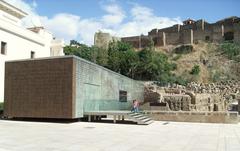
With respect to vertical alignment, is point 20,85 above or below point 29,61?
below

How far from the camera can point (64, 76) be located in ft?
71.6

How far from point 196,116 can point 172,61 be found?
60.6 meters

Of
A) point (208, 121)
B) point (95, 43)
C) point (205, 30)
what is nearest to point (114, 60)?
point (95, 43)

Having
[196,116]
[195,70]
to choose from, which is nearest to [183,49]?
[195,70]

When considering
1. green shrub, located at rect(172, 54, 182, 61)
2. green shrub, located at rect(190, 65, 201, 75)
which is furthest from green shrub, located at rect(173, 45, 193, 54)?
green shrub, located at rect(190, 65, 201, 75)

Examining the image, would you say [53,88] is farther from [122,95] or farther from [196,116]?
[196,116]

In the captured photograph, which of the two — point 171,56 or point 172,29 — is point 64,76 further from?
point 172,29

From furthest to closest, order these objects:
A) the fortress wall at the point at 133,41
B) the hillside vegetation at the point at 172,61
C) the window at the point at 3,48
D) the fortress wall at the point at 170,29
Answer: the fortress wall at the point at 133,41
the fortress wall at the point at 170,29
the hillside vegetation at the point at 172,61
the window at the point at 3,48

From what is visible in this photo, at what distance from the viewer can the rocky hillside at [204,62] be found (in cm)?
7406

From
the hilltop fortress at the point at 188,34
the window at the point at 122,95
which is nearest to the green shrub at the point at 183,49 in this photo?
the hilltop fortress at the point at 188,34

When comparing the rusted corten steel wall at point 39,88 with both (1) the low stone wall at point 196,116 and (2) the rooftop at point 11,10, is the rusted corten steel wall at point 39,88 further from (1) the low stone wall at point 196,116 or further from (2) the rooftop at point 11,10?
(2) the rooftop at point 11,10

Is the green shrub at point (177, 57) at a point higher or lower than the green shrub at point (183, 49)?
lower

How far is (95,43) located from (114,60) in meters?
21.8

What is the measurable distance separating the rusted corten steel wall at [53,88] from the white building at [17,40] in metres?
5.53
